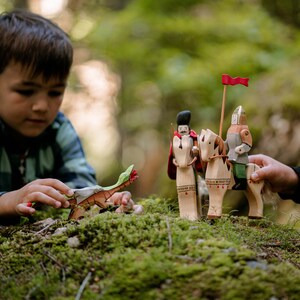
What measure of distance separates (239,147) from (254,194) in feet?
0.86

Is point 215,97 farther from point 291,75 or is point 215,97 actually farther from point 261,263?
point 261,263

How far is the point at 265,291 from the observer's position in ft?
4.86

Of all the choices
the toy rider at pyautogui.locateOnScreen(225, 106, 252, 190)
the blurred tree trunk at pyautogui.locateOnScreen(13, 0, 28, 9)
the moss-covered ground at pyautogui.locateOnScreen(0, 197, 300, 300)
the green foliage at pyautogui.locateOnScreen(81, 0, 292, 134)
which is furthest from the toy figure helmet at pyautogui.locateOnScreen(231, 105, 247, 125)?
the blurred tree trunk at pyautogui.locateOnScreen(13, 0, 28, 9)

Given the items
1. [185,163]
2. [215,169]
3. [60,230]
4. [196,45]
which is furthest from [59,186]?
[196,45]

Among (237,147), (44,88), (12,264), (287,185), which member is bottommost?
(12,264)

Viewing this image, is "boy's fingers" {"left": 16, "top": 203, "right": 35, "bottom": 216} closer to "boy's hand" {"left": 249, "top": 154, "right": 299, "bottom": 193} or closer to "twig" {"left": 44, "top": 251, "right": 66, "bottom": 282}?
"twig" {"left": 44, "top": 251, "right": 66, "bottom": 282}

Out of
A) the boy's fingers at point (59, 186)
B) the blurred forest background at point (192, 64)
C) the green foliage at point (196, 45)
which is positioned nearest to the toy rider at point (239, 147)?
the boy's fingers at point (59, 186)

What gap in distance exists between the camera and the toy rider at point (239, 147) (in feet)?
7.70

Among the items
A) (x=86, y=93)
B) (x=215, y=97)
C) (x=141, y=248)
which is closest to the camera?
(x=141, y=248)

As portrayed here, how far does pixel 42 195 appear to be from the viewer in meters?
2.35

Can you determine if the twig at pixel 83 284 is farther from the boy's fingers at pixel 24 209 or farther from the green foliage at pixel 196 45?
the green foliage at pixel 196 45

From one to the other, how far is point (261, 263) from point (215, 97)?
5.27m

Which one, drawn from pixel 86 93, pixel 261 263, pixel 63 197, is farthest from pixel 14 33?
pixel 86 93

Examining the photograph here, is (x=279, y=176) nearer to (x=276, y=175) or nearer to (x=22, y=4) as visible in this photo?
(x=276, y=175)
